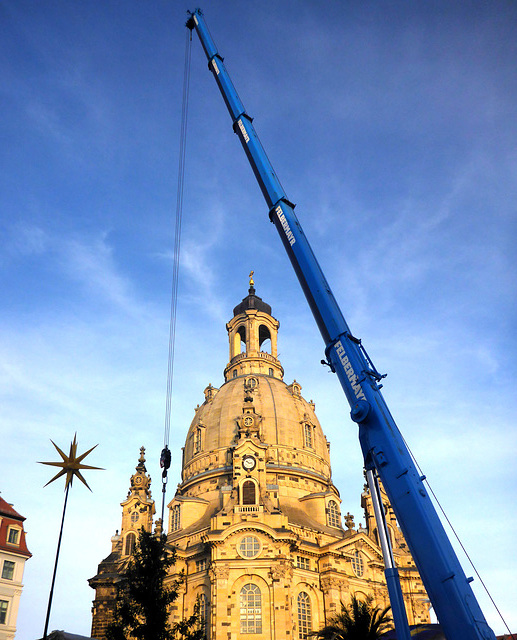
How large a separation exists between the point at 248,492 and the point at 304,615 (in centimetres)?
1187

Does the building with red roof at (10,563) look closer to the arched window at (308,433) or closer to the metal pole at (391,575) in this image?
the metal pole at (391,575)

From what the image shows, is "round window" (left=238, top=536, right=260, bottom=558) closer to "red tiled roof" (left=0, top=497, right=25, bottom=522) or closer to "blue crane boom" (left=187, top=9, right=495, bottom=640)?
"red tiled roof" (left=0, top=497, right=25, bottom=522)

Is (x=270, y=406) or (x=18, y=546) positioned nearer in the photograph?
(x=18, y=546)

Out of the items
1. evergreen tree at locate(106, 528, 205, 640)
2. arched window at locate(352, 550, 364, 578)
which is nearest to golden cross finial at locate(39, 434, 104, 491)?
evergreen tree at locate(106, 528, 205, 640)

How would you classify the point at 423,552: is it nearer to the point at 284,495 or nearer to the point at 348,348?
the point at 348,348

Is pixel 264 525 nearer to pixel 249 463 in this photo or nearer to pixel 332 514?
pixel 249 463

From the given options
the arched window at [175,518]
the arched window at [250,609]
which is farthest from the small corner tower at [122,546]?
the arched window at [250,609]

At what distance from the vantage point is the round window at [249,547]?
51.4m

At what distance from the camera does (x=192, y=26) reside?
4003 cm

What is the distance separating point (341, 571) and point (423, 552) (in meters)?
41.5

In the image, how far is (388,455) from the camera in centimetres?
1970

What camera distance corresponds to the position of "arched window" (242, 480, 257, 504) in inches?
2194

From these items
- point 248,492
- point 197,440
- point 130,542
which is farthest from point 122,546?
point 248,492

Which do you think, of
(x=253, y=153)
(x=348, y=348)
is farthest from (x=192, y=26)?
(x=348, y=348)
